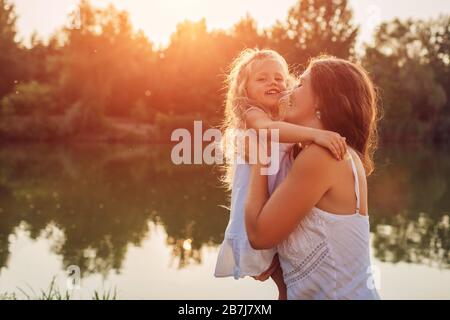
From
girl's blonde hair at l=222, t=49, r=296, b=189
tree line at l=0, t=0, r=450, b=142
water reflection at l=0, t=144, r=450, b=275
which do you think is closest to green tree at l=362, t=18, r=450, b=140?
tree line at l=0, t=0, r=450, b=142

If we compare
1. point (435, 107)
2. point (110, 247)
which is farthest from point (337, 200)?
point (435, 107)

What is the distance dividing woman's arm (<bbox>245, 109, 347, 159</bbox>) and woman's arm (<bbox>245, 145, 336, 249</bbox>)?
0.03 meters

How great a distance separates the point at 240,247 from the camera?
7.20 ft

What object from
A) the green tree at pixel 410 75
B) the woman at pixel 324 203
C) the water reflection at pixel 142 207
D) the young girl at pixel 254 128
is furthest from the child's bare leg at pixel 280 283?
the green tree at pixel 410 75

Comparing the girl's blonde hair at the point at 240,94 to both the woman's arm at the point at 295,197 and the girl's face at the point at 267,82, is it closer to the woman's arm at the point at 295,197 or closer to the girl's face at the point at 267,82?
the girl's face at the point at 267,82

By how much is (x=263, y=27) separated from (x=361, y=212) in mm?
45199

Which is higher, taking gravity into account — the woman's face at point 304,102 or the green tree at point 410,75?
the green tree at point 410,75

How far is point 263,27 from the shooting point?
4575 cm

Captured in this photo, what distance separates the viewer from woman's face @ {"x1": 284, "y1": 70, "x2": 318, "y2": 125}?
1980 mm

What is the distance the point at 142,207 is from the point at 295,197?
15.8 metres

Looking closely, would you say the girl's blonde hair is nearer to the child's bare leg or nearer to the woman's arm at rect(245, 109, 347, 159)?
the woman's arm at rect(245, 109, 347, 159)

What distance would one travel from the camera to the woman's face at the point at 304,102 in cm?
198

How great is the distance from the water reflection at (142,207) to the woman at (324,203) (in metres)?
8.80
